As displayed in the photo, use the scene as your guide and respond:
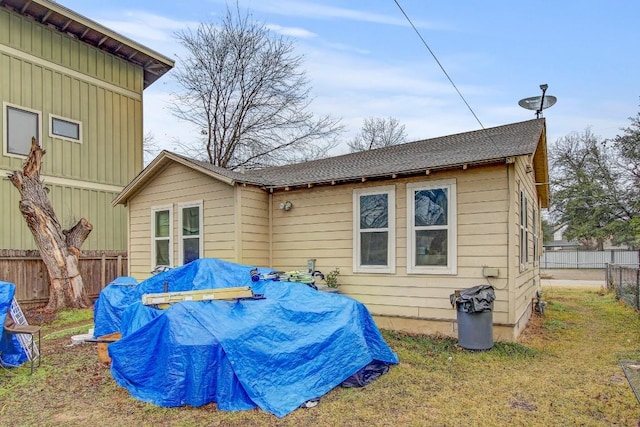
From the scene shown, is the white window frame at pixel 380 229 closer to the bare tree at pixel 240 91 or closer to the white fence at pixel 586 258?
the bare tree at pixel 240 91

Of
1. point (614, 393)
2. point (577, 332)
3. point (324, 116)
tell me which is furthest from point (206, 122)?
point (614, 393)

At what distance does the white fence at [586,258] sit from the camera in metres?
28.5

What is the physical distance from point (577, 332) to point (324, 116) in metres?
13.5

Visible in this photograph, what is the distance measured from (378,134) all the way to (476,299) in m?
22.3

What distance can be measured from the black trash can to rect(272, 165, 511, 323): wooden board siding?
1.31 feet

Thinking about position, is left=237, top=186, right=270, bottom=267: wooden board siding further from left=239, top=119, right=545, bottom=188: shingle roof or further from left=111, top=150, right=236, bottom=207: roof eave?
left=111, top=150, right=236, bottom=207: roof eave

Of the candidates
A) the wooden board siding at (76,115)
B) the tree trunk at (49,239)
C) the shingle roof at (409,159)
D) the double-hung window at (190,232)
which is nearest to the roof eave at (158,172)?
the shingle roof at (409,159)

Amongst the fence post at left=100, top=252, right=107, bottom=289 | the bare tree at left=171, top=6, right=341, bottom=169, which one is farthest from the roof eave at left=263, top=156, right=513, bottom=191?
the bare tree at left=171, top=6, right=341, bottom=169

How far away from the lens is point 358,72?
384 inches

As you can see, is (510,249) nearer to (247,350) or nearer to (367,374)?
(367,374)

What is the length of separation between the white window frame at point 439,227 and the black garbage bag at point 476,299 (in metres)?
0.56

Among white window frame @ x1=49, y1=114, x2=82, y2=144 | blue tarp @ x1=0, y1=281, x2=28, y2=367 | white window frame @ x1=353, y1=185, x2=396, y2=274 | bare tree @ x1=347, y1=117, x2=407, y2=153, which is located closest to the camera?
blue tarp @ x1=0, y1=281, x2=28, y2=367

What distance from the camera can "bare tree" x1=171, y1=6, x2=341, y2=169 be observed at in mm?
17047

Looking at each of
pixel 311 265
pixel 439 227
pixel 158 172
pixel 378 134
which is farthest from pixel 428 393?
pixel 378 134
